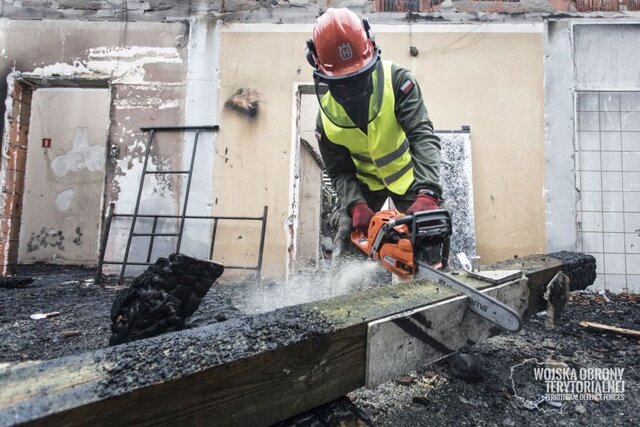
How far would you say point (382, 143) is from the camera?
220cm

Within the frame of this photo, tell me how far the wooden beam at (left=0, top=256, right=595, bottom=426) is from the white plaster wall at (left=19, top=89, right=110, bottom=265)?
20.2 ft

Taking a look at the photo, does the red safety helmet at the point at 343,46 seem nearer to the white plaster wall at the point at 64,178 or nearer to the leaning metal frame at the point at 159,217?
the leaning metal frame at the point at 159,217

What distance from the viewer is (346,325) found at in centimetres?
105

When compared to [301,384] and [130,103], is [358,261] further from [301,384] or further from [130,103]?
[130,103]

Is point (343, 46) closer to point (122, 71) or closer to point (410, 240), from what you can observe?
point (410, 240)

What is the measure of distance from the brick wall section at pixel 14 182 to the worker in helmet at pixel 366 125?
4.57 meters

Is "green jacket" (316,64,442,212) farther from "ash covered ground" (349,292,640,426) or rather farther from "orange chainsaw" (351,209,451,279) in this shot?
"ash covered ground" (349,292,640,426)

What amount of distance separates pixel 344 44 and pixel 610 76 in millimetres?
4210

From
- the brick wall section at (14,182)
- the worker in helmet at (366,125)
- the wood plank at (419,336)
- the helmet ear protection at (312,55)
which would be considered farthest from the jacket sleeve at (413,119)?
the brick wall section at (14,182)

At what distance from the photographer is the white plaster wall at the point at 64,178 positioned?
19.8 ft

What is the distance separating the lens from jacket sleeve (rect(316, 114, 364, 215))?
245 cm

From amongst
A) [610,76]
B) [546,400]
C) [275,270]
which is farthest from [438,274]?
[610,76]

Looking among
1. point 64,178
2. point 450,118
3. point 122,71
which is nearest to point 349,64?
point 450,118

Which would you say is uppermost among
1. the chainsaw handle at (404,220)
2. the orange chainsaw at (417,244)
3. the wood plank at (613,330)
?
the chainsaw handle at (404,220)
